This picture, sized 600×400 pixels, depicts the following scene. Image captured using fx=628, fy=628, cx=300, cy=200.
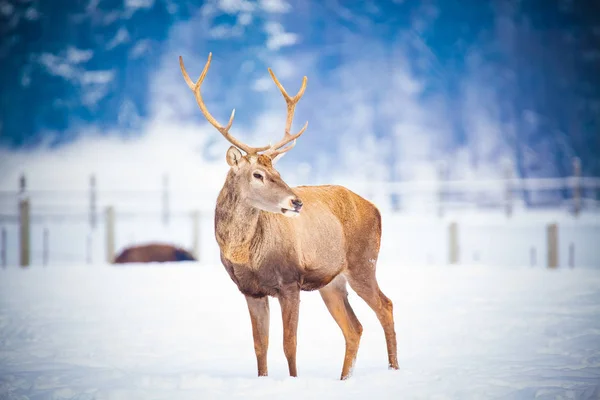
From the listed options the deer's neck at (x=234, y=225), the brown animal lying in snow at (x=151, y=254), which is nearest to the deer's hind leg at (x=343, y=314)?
the deer's neck at (x=234, y=225)

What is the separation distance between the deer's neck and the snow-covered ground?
0.68m

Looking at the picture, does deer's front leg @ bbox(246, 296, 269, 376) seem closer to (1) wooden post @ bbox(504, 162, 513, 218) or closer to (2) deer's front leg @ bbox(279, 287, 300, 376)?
(2) deer's front leg @ bbox(279, 287, 300, 376)

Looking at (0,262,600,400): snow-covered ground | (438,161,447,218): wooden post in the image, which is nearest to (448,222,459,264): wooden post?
(0,262,600,400): snow-covered ground

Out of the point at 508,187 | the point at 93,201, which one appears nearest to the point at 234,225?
the point at 93,201

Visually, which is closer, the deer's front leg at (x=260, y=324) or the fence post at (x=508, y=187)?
the deer's front leg at (x=260, y=324)

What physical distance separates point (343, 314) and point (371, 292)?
224 mm

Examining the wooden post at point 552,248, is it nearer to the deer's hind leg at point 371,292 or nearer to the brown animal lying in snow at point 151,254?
the brown animal lying in snow at point 151,254

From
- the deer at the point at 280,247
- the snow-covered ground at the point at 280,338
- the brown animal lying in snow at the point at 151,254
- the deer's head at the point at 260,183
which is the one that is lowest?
the snow-covered ground at the point at 280,338

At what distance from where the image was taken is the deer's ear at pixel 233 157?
344 centimetres

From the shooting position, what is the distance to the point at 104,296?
6652 mm

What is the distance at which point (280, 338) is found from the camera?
507 cm

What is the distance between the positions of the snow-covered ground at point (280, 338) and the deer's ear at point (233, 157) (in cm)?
117

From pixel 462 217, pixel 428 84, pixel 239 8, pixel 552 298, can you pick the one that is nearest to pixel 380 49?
pixel 428 84

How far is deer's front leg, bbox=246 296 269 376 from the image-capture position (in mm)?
3447
